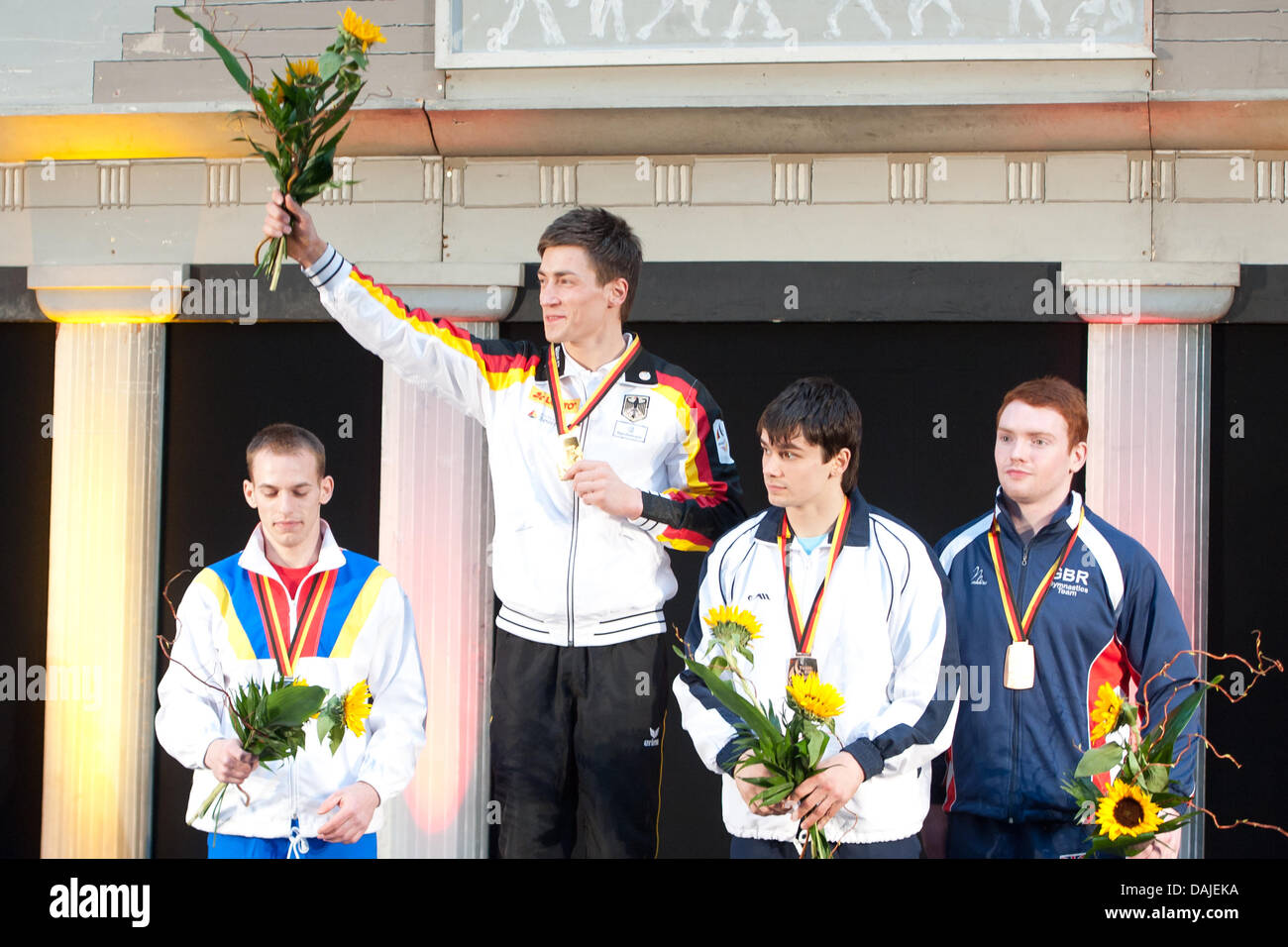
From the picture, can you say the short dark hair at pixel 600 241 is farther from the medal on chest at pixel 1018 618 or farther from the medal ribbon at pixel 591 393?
the medal on chest at pixel 1018 618

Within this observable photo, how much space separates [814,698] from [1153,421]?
2.28m

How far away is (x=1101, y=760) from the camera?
3283 millimetres

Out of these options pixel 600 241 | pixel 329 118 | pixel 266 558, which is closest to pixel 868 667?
pixel 600 241

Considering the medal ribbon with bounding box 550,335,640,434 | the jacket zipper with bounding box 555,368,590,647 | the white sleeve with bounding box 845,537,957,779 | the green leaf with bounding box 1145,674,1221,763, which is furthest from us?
the medal ribbon with bounding box 550,335,640,434

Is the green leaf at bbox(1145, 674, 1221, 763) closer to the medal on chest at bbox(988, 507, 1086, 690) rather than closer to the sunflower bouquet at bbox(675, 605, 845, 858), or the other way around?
the medal on chest at bbox(988, 507, 1086, 690)

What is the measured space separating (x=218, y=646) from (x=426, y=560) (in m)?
1.35

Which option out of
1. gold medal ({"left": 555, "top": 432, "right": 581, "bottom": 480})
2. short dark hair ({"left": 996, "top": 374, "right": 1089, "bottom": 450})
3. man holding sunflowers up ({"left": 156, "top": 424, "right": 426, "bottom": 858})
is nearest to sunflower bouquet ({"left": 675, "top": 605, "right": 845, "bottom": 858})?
gold medal ({"left": 555, "top": 432, "right": 581, "bottom": 480})

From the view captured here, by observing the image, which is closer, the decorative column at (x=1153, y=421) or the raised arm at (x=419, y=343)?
the raised arm at (x=419, y=343)

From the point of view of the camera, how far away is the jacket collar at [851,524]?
3.63m

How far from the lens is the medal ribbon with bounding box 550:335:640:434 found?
3.94m

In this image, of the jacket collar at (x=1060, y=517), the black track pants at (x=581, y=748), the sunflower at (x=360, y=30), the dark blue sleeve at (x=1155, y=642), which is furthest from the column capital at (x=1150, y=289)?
the sunflower at (x=360, y=30)

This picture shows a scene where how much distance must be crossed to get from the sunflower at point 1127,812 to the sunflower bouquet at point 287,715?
194cm

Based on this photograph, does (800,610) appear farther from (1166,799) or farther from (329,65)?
(329,65)

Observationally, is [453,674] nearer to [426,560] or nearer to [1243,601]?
[426,560]
